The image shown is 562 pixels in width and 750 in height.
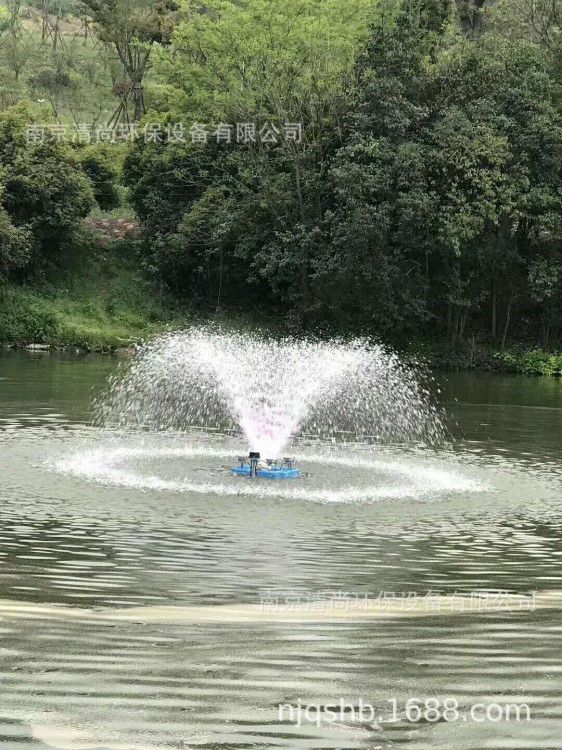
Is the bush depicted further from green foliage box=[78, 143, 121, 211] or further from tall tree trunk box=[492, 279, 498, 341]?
tall tree trunk box=[492, 279, 498, 341]

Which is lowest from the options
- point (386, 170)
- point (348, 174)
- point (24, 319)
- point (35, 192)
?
point (24, 319)

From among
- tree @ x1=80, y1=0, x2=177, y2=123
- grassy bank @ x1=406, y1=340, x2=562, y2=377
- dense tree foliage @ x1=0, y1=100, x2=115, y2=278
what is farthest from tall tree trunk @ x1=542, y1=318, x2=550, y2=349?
tree @ x1=80, y1=0, x2=177, y2=123

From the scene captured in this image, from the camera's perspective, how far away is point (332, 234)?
140 ft

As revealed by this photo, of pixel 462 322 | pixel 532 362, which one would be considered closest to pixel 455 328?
pixel 462 322

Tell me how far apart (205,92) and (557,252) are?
16.4m

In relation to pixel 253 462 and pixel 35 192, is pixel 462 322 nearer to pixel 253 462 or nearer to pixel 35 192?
Result: pixel 35 192

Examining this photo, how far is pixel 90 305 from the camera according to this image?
1887 inches

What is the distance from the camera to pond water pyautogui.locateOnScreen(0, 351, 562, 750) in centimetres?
564

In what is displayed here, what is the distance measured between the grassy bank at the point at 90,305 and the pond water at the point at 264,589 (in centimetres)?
Result: 2606

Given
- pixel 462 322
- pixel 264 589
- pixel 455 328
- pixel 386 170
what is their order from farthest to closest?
pixel 455 328
pixel 462 322
pixel 386 170
pixel 264 589

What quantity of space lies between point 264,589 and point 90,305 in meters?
39.8

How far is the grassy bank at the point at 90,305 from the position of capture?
45.6 meters

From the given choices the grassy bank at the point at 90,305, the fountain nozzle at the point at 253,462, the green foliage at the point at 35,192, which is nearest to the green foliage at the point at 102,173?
the grassy bank at the point at 90,305

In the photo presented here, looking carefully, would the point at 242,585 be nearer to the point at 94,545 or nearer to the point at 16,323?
the point at 94,545
